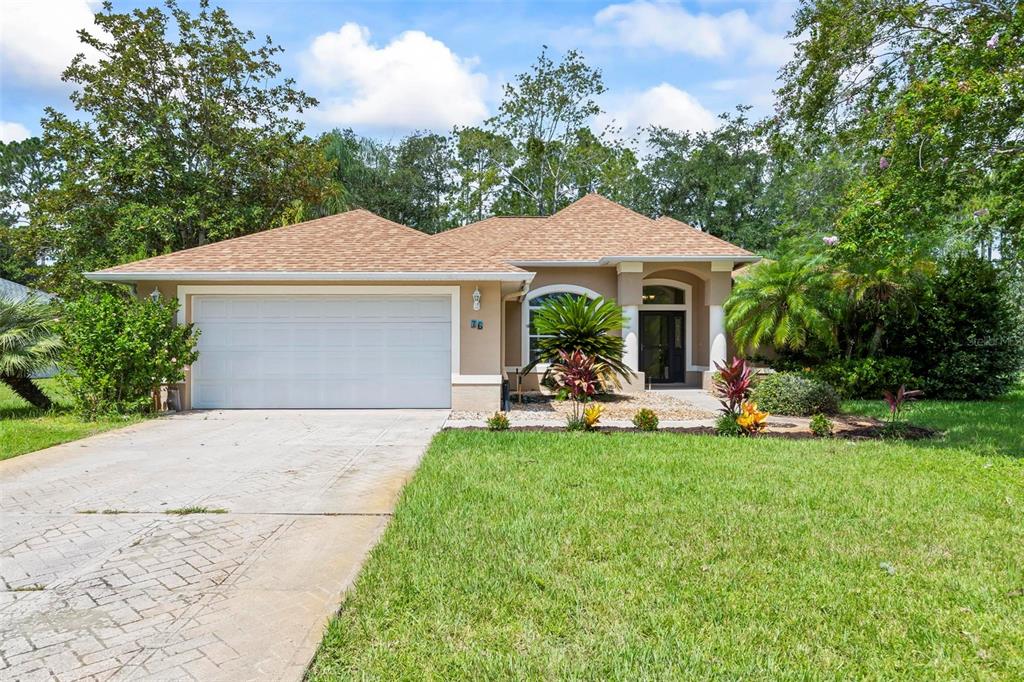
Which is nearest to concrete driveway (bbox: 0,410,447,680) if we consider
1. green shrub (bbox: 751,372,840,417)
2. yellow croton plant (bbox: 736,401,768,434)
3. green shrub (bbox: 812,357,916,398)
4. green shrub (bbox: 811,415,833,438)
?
yellow croton plant (bbox: 736,401,768,434)

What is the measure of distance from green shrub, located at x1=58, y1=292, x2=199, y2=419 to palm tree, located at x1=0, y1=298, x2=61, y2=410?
49 centimetres

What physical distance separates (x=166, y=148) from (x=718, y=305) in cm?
2009

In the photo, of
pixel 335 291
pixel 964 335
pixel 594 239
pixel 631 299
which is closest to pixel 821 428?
pixel 631 299

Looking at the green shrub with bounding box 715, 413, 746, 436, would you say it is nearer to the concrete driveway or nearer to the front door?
the concrete driveway

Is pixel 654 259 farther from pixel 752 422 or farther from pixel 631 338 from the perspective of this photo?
pixel 752 422

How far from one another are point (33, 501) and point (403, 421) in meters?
5.66

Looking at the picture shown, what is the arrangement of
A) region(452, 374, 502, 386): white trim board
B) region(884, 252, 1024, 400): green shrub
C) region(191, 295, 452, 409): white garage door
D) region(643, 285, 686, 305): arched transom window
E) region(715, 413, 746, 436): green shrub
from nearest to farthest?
region(715, 413, 746, 436): green shrub
region(452, 374, 502, 386): white trim board
region(191, 295, 452, 409): white garage door
region(884, 252, 1024, 400): green shrub
region(643, 285, 686, 305): arched transom window

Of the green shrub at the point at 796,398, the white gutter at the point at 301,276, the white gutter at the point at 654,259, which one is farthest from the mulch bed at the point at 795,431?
the white gutter at the point at 654,259

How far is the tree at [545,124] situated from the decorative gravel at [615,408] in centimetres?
2028

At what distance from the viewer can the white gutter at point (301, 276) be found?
11570 mm

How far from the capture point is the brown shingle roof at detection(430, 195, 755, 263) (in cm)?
1593

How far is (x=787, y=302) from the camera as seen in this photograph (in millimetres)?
14398

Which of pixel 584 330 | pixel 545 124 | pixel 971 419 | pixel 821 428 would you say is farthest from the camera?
pixel 545 124

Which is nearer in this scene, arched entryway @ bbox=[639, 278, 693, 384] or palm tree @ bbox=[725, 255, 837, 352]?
palm tree @ bbox=[725, 255, 837, 352]
